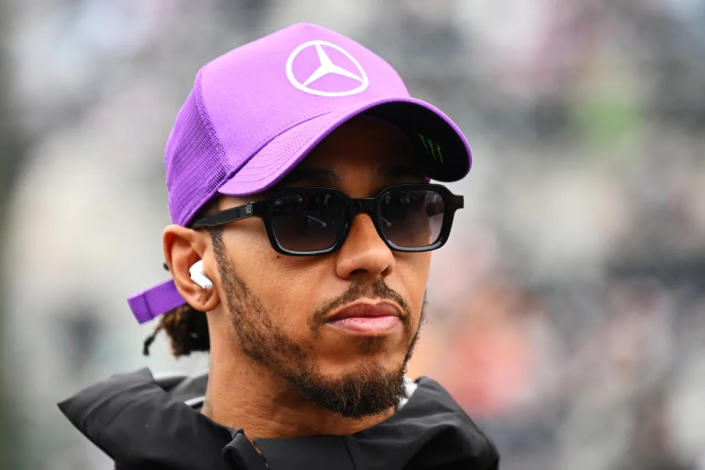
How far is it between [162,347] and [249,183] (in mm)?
3585

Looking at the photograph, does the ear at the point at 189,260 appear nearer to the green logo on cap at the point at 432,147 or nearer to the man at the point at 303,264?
the man at the point at 303,264

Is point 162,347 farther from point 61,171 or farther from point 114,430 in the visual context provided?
point 114,430

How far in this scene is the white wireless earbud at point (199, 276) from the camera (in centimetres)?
195

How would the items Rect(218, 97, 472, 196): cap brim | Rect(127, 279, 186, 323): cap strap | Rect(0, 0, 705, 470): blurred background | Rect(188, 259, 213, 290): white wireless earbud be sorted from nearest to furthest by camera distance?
Rect(218, 97, 472, 196): cap brim
Rect(188, 259, 213, 290): white wireless earbud
Rect(127, 279, 186, 323): cap strap
Rect(0, 0, 705, 470): blurred background

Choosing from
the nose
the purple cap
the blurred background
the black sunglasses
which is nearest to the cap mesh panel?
the purple cap

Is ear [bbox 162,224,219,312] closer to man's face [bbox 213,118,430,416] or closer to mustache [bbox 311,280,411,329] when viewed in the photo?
man's face [bbox 213,118,430,416]

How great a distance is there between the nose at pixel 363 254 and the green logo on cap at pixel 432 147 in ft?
0.78

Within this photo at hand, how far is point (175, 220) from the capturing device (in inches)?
81.5

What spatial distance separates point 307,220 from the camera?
176 centimetres

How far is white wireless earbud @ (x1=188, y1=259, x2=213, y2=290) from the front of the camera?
195cm

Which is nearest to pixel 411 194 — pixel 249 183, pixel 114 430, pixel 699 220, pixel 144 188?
pixel 249 183

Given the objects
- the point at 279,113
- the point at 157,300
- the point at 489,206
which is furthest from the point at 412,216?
the point at 489,206

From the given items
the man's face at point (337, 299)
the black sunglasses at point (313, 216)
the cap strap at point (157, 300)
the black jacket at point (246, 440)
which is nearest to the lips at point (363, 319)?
the man's face at point (337, 299)

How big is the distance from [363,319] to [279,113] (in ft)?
1.55
